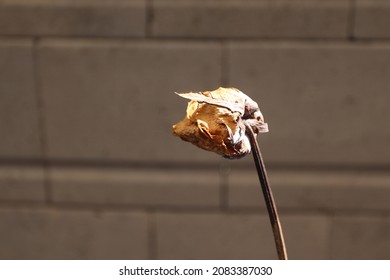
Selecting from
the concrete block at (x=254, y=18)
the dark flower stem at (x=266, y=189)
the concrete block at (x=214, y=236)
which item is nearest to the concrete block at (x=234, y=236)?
the concrete block at (x=214, y=236)

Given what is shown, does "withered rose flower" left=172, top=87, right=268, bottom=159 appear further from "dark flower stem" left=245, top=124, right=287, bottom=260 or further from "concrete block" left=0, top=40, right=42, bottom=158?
"concrete block" left=0, top=40, right=42, bottom=158

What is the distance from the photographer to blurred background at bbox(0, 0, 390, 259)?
0.94 meters

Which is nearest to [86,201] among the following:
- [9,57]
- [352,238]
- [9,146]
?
[9,146]

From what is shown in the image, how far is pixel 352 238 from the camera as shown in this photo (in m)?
1.04

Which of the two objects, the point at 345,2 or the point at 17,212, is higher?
the point at 345,2

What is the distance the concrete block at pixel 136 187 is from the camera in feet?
3.33

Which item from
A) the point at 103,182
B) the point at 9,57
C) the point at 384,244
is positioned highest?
the point at 9,57

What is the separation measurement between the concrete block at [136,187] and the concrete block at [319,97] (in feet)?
0.47

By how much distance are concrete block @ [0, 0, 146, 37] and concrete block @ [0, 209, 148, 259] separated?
1.16 ft

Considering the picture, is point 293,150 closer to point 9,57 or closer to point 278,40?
point 278,40

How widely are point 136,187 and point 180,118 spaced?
0.16 m

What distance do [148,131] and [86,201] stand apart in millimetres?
191
